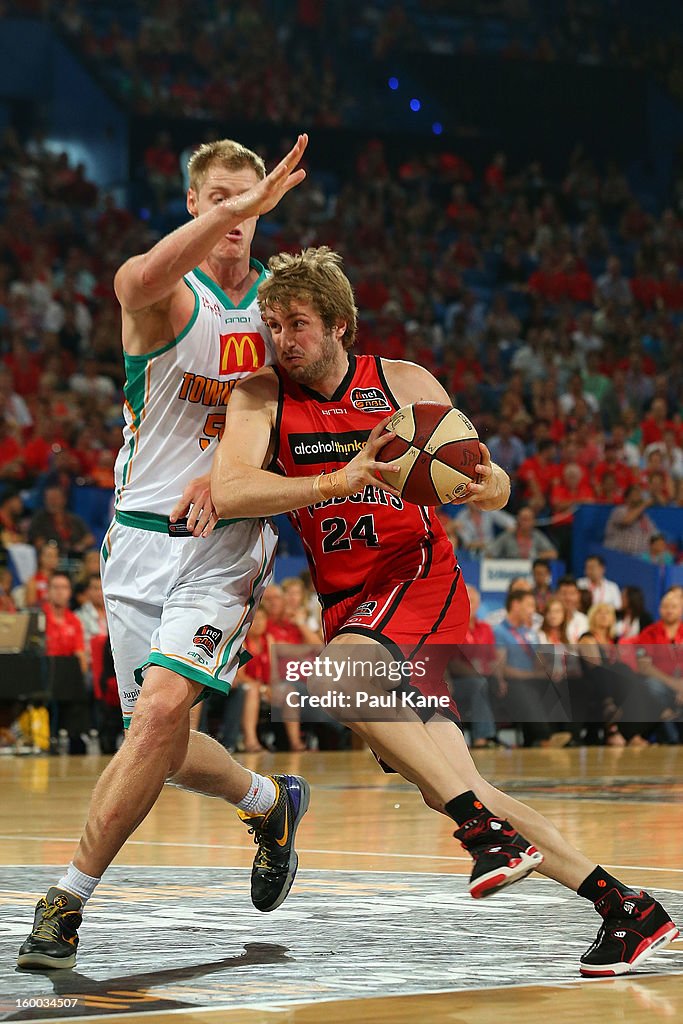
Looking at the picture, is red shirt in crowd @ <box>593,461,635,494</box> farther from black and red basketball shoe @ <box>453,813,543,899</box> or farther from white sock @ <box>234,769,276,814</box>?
black and red basketball shoe @ <box>453,813,543,899</box>

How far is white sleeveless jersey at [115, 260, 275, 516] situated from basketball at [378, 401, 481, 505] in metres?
0.88

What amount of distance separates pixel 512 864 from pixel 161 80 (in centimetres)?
2385

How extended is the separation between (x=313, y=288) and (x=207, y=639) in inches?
43.5

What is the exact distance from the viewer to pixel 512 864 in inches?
171

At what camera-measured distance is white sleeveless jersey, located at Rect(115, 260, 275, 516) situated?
5254 mm

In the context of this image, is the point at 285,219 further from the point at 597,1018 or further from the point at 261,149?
the point at 597,1018

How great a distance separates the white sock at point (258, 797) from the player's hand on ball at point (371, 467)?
148cm

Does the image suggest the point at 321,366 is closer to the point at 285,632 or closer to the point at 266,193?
the point at 266,193

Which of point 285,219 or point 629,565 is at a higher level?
point 285,219

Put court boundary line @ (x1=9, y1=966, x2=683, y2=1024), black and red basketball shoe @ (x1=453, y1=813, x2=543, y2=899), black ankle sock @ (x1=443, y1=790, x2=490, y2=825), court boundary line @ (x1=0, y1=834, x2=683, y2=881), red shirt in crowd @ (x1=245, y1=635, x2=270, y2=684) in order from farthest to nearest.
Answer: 1. red shirt in crowd @ (x1=245, y1=635, x2=270, y2=684)
2. court boundary line @ (x1=0, y1=834, x2=683, y2=881)
3. black ankle sock @ (x1=443, y1=790, x2=490, y2=825)
4. black and red basketball shoe @ (x1=453, y1=813, x2=543, y2=899)
5. court boundary line @ (x1=9, y1=966, x2=683, y2=1024)

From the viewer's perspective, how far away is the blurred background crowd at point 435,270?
1517 centimetres

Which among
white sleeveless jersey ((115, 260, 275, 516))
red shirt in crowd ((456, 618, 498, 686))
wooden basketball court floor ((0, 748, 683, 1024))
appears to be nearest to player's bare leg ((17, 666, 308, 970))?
wooden basketball court floor ((0, 748, 683, 1024))

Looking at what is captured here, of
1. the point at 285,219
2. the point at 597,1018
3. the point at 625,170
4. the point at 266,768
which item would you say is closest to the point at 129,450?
the point at 597,1018

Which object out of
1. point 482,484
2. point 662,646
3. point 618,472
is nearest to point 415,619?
point 482,484
